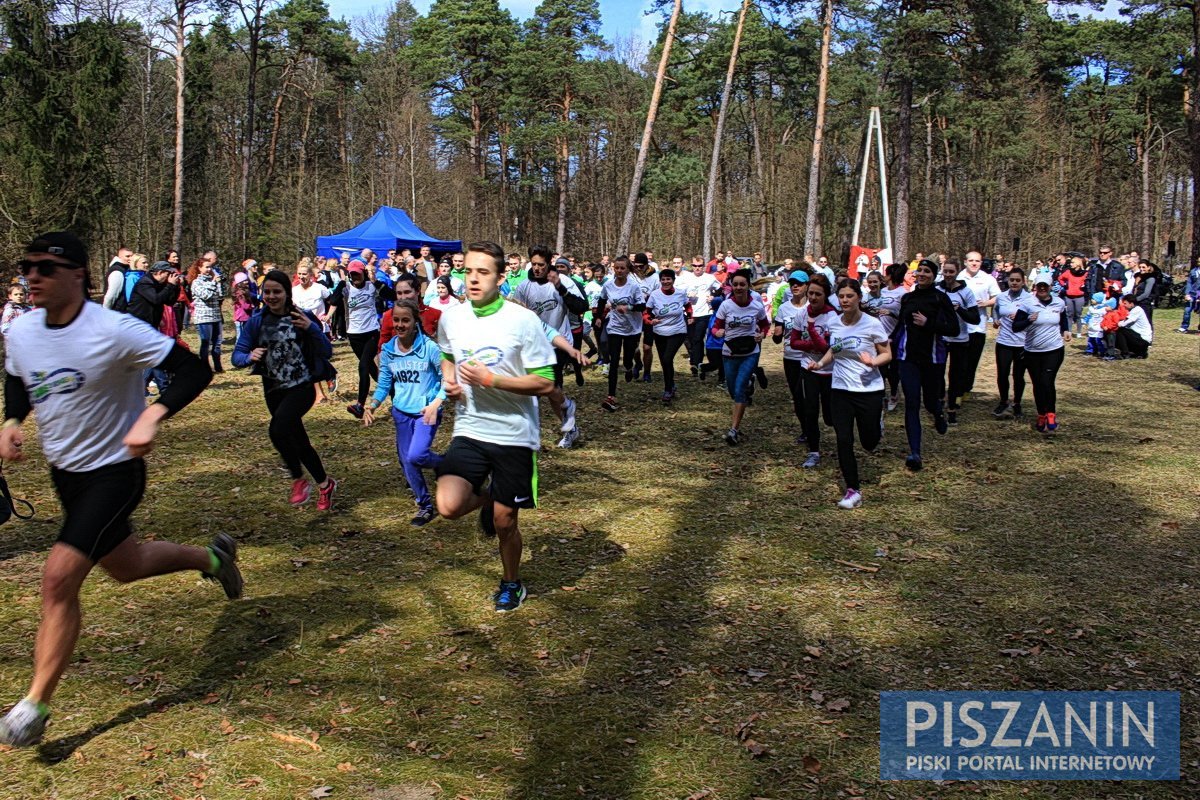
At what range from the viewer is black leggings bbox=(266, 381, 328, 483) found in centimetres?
718

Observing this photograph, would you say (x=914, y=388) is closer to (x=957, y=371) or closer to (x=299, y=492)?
(x=957, y=371)

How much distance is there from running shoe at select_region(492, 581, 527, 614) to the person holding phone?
2401mm

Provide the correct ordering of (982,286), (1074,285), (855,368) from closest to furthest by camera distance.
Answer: (855,368) < (982,286) < (1074,285)

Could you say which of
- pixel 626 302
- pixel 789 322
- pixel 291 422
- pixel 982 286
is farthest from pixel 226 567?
pixel 982 286

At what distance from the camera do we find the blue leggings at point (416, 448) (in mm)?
6938

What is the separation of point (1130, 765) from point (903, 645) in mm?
1380

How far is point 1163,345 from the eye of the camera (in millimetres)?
20953

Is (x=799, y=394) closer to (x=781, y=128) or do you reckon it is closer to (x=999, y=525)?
(x=999, y=525)

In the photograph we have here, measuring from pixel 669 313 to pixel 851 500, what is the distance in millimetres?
5428

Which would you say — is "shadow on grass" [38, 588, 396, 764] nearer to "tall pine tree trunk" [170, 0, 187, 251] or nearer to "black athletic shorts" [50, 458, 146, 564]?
"black athletic shorts" [50, 458, 146, 564]

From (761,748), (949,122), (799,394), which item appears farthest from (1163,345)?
(949,122)

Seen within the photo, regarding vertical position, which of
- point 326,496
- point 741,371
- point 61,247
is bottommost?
point 326,496

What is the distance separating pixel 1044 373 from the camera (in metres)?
11.3

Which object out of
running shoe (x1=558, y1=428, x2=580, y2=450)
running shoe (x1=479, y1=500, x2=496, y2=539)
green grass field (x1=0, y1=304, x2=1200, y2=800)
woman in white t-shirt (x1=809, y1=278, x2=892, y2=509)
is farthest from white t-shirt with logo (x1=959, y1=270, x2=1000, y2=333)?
running shoe (x1=479, y1=500, x2=496, y2=539)
